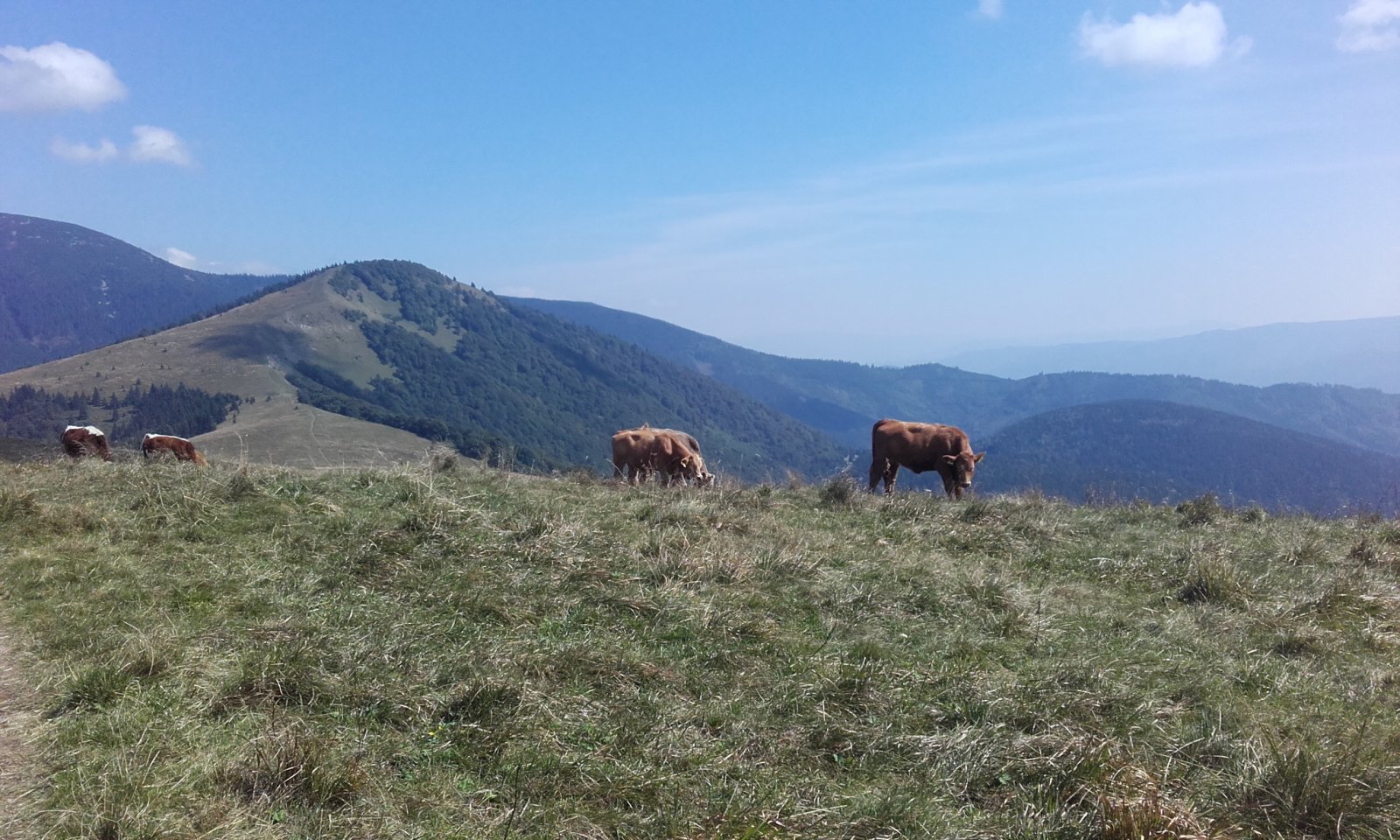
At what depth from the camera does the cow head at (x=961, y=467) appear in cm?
1814

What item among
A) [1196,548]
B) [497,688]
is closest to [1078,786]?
[497,688]

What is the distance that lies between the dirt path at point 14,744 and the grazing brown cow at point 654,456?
13011mm

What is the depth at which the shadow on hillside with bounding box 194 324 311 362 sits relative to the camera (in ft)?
506

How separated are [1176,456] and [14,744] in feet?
546

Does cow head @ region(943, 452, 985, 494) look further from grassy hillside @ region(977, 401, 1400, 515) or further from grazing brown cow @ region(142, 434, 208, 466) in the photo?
grassy hillside @ region(977, 401, 1400, 515)

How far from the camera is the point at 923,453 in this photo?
18938 mm

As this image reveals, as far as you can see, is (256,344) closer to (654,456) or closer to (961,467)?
(654,456)

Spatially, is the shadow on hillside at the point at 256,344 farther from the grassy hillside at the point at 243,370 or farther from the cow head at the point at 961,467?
the cow head at the point at 961,467

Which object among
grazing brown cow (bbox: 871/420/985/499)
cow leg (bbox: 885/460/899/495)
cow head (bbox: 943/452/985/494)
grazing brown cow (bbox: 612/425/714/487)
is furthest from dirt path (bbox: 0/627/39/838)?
cow leg (bbox: 885/460/899/495)

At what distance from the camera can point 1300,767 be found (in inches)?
164

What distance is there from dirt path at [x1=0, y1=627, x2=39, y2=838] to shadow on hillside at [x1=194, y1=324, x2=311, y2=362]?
169 m

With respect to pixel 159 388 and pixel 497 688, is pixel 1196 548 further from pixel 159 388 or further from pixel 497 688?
pixel 159 388

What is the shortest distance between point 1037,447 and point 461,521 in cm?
16658

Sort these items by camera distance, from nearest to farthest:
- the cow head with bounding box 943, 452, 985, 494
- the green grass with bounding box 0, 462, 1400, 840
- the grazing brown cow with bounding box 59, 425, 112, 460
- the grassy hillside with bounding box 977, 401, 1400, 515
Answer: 1. the green grass with bounding box 0, 462, 1400, 840
2. the grazing brown cow with bounding box 59, 425, 112, 460
3. the cow head with bounding box 943, 452, 985, 494
4. the grassy hillside with bounding box 977, 401, 1400, 515
